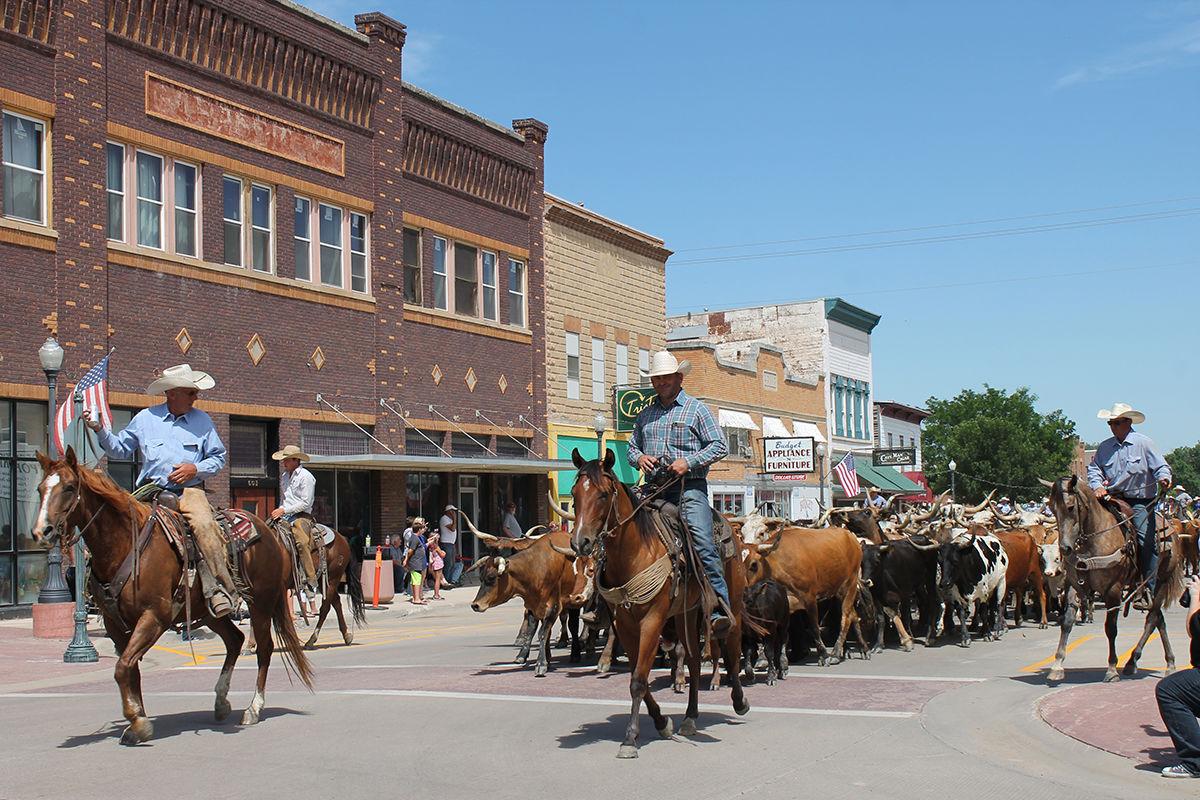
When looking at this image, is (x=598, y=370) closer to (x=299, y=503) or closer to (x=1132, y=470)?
(x=299, y=503)

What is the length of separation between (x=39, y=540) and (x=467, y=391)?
2709 centimetres

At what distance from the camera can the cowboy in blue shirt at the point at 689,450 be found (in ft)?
31.6

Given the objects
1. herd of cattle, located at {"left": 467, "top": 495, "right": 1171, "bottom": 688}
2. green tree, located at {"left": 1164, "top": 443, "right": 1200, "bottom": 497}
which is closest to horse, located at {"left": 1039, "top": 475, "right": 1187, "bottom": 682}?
herd of cattle, located at {"left": 467, "top": 495, "right": 1171, "bottom": 688}

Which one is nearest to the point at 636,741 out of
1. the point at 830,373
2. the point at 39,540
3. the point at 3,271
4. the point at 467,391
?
the point at 39,540

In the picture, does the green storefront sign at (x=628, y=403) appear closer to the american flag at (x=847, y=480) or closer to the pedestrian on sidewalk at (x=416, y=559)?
the american flag at (x=847, y=480)

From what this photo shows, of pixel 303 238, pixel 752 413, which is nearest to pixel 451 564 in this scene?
pixel 303 238

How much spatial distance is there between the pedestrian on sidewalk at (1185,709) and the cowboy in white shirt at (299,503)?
10.9m

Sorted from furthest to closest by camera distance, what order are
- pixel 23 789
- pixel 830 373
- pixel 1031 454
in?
1. pixel 1031 454
2. pixel 830 373
3. pixel 23 789

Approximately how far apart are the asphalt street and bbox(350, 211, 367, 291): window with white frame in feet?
60.2

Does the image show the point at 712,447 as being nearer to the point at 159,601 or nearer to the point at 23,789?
the point at 159,601

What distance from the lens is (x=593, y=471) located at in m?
8.84

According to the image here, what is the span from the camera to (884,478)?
207 feet

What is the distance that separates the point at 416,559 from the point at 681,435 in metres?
19.6

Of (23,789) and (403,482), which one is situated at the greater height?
(403,482)
